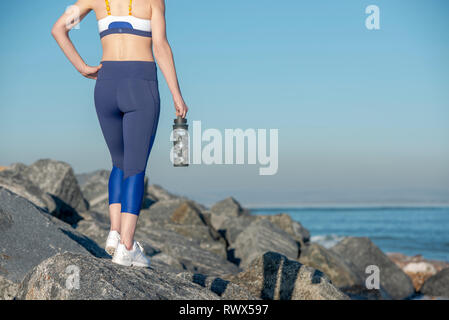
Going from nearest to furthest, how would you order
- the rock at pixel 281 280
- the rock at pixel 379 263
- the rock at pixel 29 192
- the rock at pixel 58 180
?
the rock at pixel 281 280 < the rock at pixel 29 192 < the rock at pixel 379 263 < the rock at pixel 58 180

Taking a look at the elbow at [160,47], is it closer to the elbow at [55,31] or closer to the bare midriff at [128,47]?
the bare midriff at [128,47]

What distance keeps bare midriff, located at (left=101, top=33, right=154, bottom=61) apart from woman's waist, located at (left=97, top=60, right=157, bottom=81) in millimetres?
37

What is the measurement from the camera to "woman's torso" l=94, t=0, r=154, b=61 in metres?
4.72

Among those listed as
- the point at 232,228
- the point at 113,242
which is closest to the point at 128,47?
the point at 113,242

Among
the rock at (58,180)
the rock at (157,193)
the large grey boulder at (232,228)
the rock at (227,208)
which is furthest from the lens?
the rock at (157,193)

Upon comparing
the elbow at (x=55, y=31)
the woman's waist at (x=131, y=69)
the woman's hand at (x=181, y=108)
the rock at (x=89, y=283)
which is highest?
the elbow at (x=55, y=31)

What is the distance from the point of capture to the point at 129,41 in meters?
4.73

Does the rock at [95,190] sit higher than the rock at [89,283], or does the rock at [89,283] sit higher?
the rock at [89,283]

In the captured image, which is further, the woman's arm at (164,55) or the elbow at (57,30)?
the elbow at (57,30)

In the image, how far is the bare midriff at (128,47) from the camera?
4723mm

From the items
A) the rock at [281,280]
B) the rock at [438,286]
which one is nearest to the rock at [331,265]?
the rock at [438,286]

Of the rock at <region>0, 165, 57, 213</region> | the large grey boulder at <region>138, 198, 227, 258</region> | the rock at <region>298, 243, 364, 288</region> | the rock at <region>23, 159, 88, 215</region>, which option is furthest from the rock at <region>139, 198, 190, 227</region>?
the rock at <region>298, 243, 364, 288</region>
